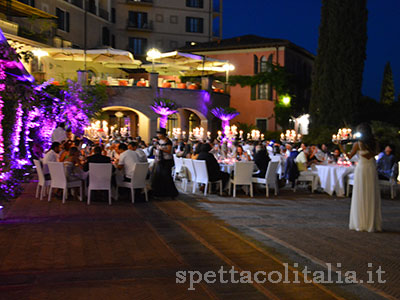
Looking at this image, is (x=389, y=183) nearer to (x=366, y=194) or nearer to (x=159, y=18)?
(x=366, y=194)

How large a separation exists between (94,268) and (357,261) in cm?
317

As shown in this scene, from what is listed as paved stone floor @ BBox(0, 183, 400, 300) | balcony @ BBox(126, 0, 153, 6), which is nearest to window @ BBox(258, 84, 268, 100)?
balcony @ BBox(126, 0, 153, 6)

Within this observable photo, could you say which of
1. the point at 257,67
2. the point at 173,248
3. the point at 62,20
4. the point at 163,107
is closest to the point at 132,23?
the point at 62,20

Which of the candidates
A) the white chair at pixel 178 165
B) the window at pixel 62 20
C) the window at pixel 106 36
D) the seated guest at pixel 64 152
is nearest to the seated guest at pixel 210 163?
the white chair at pixel 178 165

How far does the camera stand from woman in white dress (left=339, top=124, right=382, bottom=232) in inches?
302

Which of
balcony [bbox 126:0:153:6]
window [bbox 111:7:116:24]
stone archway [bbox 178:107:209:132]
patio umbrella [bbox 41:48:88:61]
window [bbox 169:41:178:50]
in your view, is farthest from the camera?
window [bbox 169:41:178:50]

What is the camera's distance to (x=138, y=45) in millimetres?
40406

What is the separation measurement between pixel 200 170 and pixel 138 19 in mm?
31296

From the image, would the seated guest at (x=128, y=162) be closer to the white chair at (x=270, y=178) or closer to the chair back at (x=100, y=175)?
the chair back at (x=100, y=175)

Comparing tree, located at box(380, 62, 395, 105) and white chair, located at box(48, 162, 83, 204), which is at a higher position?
tree, located at box(380, 62, 395, 105)

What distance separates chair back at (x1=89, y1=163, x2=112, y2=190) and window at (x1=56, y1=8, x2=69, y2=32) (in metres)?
24.3

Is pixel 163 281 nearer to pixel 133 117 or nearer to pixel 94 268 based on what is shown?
pixel 94 268

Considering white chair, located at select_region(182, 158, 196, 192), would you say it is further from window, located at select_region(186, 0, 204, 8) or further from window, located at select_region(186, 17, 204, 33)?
window, located at select_region(186, 0, 204, 8)

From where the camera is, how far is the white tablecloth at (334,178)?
12.5m
